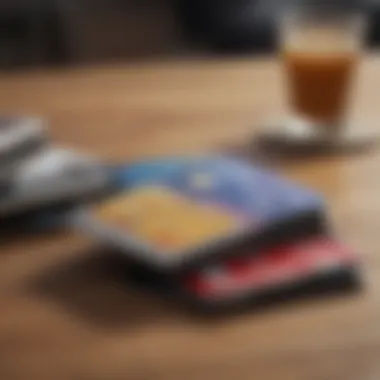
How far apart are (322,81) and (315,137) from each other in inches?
Result: 3.5

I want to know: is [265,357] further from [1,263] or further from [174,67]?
[174,67]

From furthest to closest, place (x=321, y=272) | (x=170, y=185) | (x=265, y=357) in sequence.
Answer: (x=170, y=185) < (x=321, y=272) < (x=265, y=357)

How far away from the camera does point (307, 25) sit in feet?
4.82

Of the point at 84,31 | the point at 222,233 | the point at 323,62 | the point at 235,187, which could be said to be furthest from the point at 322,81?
the point at 84,31

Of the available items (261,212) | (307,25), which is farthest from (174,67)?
(261,212)

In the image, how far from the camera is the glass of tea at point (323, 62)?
1446 mm

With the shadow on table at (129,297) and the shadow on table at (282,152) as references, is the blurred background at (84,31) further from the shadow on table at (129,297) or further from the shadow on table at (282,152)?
the shadow on table at (129,297)

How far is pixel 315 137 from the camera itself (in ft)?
4.58

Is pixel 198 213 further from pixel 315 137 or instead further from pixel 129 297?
pixel 315 137

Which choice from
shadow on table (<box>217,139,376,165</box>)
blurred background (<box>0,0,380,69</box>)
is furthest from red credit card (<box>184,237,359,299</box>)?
blurred background (<box>0,0,380,69</box>)

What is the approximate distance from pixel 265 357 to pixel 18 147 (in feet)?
1.37

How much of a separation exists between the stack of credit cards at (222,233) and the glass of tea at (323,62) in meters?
0.30

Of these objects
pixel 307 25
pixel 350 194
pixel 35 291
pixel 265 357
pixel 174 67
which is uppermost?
pixel 174 67

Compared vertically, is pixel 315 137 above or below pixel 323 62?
below
